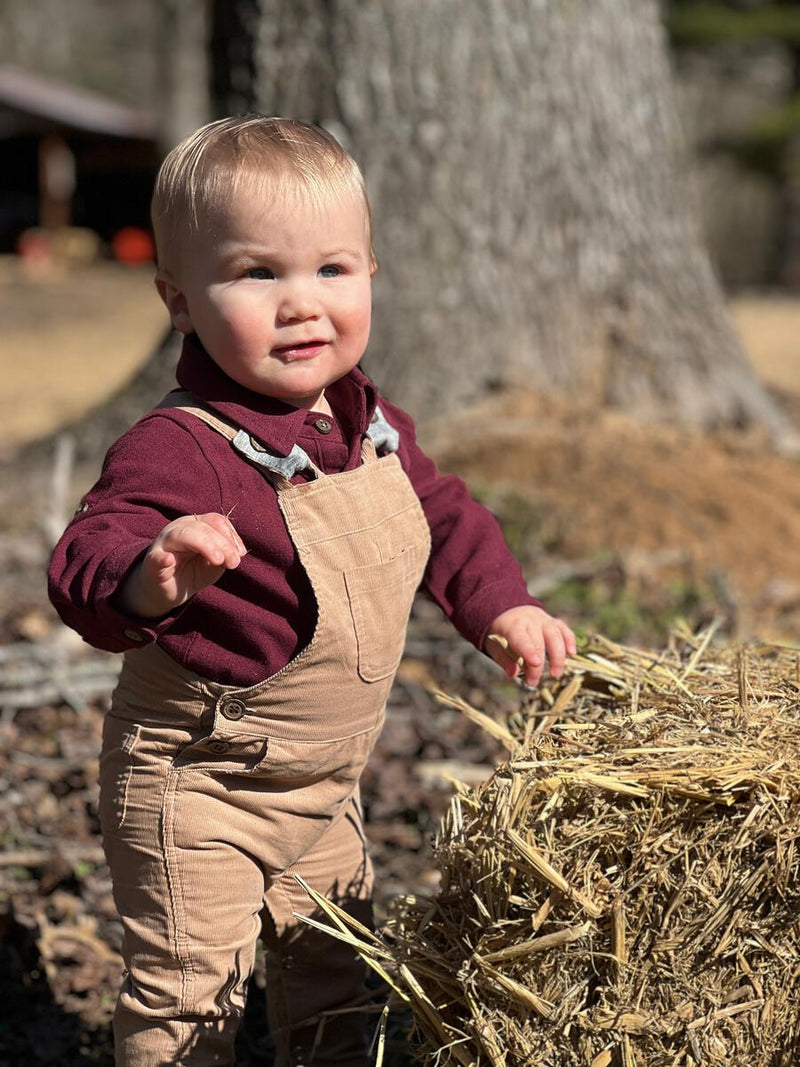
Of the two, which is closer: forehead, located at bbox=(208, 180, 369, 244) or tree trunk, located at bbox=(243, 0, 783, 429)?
forehead, located at bbox=(208, 180, 369, 244)

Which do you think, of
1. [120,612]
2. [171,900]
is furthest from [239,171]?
[171,900]

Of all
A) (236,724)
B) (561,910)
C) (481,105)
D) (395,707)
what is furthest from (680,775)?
(481,105)

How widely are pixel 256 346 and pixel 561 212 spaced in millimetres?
4072

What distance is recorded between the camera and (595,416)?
5.95 meters

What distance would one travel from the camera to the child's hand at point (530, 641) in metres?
2.38

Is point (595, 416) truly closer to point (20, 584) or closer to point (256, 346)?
point (20, 584)

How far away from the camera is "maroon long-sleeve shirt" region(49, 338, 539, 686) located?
1991 mm

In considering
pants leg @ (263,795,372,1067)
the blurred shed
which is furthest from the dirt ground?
the blurred shed

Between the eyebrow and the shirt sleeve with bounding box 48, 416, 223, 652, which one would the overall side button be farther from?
the eyebrow

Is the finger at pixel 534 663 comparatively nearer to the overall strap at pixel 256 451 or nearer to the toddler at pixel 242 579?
the toddler at pixel 242 579

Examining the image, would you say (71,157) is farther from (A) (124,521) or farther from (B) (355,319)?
(A) (124,521)

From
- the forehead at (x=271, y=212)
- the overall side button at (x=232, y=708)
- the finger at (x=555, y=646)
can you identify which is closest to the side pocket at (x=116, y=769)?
the overall side button at (x=232, y=708)

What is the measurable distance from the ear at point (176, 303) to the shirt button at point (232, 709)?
654 millimetres

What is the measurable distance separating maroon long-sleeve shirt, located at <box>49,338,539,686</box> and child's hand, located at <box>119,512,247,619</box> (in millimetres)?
34
